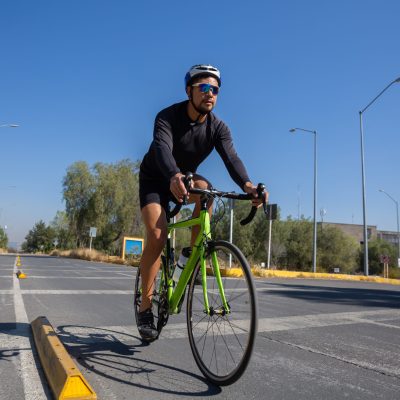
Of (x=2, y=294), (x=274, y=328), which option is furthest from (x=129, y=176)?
(x=274, y=328)

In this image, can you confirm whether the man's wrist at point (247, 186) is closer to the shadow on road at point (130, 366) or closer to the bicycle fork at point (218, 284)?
the bicycle fork at point (218, 284)

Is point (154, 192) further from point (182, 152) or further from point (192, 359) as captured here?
point (192, 359)

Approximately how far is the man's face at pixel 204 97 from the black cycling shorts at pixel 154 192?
72 cm

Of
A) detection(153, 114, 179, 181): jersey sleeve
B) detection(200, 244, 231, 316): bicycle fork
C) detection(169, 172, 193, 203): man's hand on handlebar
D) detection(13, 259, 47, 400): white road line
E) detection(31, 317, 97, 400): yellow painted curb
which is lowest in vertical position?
detection(13, 259, 47, 400): white road line

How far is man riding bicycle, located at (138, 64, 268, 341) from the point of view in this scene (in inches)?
120

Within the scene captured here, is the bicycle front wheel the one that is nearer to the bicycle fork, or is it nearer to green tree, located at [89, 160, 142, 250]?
the bicycle fork

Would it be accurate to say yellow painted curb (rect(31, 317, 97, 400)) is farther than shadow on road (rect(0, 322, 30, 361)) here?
No

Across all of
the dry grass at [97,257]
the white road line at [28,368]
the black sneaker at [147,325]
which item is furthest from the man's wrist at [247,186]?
the dry grass at [97,257]

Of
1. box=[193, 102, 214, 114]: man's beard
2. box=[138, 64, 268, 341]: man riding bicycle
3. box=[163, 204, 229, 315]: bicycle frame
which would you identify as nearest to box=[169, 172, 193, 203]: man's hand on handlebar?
box=[163, 204, 229, 315]: bicycle frame

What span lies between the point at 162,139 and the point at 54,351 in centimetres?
156

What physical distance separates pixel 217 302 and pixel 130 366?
771mm

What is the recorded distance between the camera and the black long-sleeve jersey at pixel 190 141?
308 cm

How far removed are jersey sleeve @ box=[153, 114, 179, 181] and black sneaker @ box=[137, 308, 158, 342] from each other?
3.84 ft

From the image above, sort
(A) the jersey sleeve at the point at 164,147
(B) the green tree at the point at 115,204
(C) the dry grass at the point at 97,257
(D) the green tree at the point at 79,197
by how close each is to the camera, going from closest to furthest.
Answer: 1. (A) the jersey sleeve at the point at 164,147
2. (C) the dry grass at the point at 97,257
3. (B) the green tree at the point at 115,204
4. (D) the green tree at the point at 79,197
